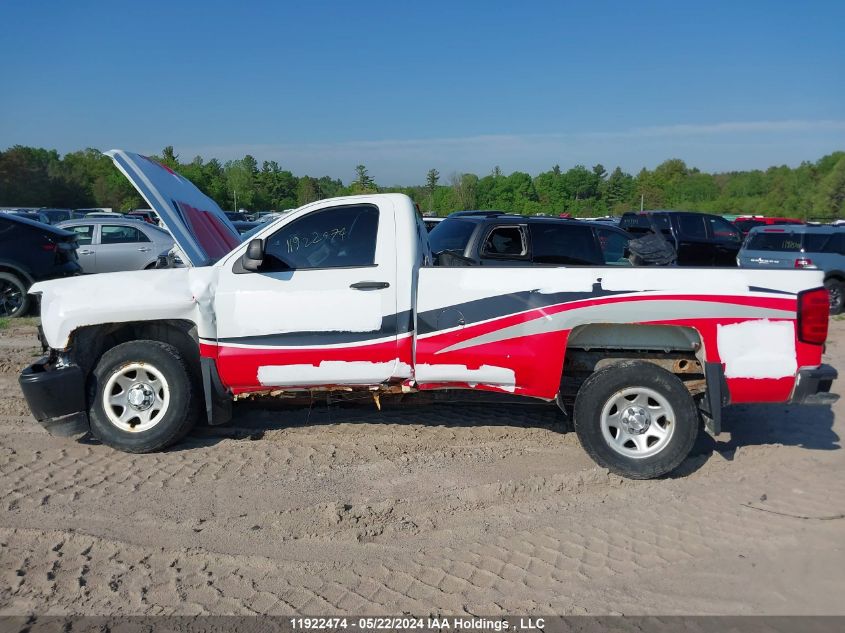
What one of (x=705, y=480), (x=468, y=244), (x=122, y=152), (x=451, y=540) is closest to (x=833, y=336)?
(x=468, y=244)

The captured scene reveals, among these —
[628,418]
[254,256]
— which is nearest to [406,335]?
[254,256]

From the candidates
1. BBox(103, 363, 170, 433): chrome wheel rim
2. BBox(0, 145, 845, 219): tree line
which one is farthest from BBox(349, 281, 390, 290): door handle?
BBox(0, 145, 845, 219): tree line

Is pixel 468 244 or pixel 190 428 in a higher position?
pixel 468 244

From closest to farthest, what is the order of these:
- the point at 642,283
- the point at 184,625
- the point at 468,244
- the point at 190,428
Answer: the point at 184,625
the point at 642,283
the point at 190,428
the point at 468,244

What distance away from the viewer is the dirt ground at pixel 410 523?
3754mm

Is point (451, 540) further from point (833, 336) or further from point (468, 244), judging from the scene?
point (833, 336)

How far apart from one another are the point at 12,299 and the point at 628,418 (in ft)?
35.2

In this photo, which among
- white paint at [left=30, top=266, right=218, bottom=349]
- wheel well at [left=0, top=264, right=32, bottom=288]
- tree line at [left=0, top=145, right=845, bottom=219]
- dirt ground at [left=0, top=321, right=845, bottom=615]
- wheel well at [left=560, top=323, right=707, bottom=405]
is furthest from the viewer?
tree line at [left=0, top=145, right=845, bottom=219]

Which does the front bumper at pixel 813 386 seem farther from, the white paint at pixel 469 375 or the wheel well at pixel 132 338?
the wheel well at pixel 132 338

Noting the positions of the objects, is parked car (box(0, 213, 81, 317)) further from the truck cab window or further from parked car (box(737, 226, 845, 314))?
parked car (box(737, 226, 845, 314))

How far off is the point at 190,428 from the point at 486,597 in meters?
3.02

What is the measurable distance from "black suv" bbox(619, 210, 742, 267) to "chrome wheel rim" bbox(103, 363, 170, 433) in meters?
13.5

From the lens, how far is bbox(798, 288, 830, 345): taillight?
16.7 feet

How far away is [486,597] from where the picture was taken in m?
3.73
